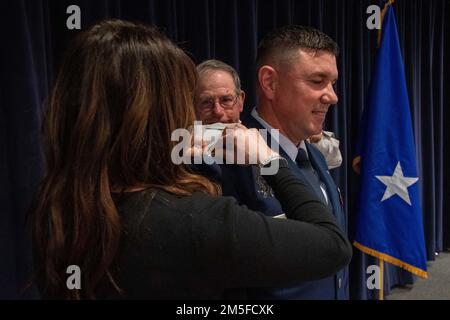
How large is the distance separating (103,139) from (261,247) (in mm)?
293

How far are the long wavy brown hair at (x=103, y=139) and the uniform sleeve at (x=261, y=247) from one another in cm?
8

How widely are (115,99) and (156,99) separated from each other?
6 cm

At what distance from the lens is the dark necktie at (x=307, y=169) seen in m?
1.18

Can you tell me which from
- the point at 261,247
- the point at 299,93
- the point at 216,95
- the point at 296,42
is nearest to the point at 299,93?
the point at 299,93

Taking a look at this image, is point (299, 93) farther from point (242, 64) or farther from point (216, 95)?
point (242, 64)

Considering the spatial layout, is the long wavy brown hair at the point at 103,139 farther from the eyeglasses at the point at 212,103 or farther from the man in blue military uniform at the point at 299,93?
the eyeglasses at the point at 212,103

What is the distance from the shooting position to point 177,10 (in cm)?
205

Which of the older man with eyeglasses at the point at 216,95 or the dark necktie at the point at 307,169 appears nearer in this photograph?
the dark necktie at the point at 307,169

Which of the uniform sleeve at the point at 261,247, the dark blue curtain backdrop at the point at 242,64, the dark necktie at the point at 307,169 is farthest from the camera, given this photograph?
the dark blue curtain backdrop at the point at 242,64

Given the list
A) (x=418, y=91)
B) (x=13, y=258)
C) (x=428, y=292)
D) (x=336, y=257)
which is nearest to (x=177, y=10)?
(x=13, y=258)

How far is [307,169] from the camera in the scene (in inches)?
48.3

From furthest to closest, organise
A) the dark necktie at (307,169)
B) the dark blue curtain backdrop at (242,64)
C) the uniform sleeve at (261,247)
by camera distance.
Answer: the dark blue curtain backdrop at (242,64)
the dark necktie at (307,169)
the uniform sleeve at (261,247)

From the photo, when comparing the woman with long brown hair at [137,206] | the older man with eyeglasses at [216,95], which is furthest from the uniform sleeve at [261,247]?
the older man with eyeglasses at [216,95]

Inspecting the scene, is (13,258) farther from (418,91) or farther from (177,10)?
(418,91)
